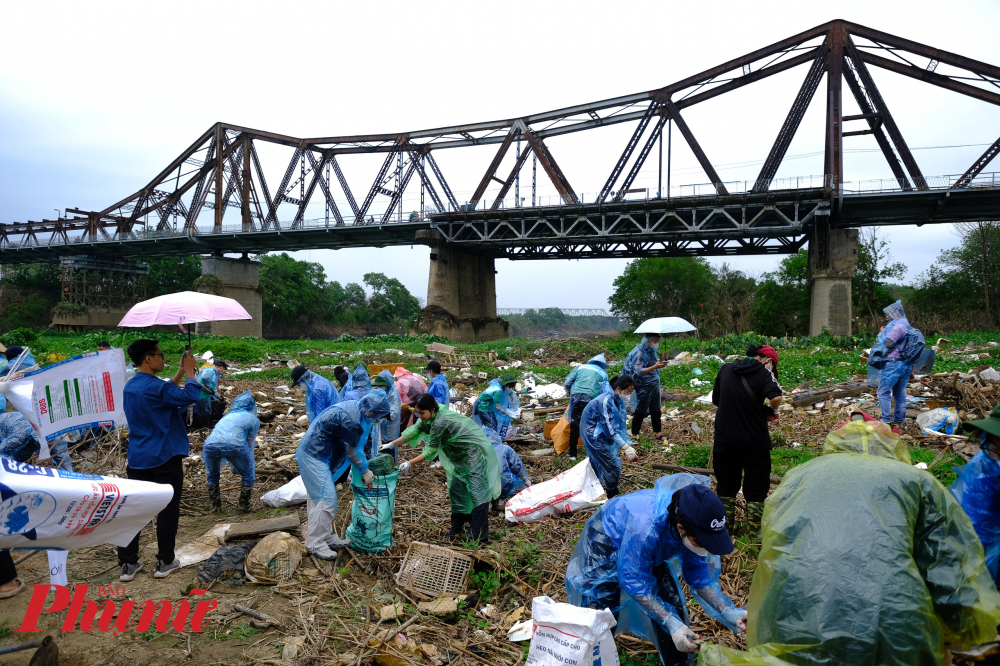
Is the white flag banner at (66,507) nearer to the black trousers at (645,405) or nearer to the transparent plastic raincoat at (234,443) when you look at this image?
the transparent plastic raincoat at (234,443)

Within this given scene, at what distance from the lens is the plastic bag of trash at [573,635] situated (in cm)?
254

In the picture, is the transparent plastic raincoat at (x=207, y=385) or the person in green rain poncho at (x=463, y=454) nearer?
the person in green rain poncho at (x=463, y=454)

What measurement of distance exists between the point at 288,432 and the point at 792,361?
12.5 meters

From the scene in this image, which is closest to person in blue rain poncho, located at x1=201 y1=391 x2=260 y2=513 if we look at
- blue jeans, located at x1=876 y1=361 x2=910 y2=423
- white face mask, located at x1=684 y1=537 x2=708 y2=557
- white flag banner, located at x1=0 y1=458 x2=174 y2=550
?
white flag banner, located at x1=0 y1=458 x2=174 y2=550

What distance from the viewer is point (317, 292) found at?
191ft

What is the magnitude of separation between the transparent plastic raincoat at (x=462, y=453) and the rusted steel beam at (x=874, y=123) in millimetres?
24763

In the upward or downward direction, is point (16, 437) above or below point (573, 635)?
above

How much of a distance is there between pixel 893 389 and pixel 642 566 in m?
7.08

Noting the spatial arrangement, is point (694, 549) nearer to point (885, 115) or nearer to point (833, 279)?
point (833, 279)

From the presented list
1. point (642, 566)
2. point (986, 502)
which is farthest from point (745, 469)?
point (642, 566)

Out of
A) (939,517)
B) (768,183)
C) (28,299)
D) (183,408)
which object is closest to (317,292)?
(28,299)

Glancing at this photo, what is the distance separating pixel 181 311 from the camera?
448 centimetres

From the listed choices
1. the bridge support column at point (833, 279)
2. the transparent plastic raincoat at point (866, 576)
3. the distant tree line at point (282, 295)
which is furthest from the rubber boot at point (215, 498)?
the distant tree line at point (282, 295)
